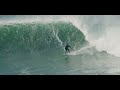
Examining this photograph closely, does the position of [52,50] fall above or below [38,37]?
below

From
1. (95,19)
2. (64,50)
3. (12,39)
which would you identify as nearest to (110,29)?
(95,19)

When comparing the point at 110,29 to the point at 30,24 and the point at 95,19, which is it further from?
the point at 30,24
